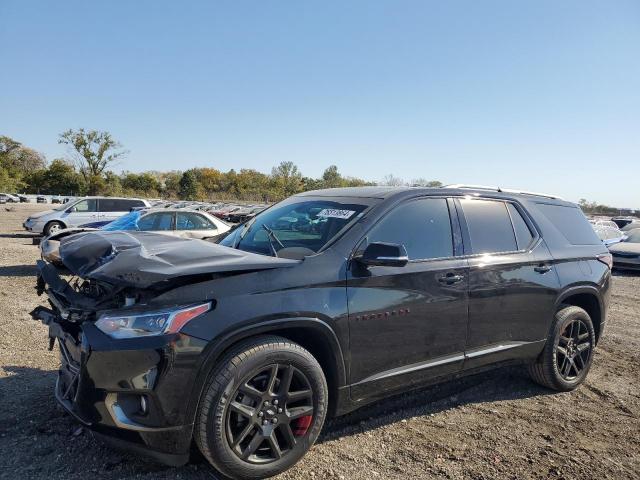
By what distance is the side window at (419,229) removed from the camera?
3430mm

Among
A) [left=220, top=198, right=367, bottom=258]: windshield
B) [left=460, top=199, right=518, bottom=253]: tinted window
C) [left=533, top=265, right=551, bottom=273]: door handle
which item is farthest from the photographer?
[left=533, top=265, right=551, bottom=273]: door handle

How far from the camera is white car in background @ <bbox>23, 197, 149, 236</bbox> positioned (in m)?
17.8

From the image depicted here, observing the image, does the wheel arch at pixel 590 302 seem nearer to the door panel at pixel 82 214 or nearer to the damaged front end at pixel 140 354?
the damaged front end at pixel 140 354

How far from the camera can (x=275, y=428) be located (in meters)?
2.83

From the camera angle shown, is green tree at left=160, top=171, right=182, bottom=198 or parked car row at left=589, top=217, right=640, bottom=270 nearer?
parked car row at left=589, top=217, right=640, bottom=270

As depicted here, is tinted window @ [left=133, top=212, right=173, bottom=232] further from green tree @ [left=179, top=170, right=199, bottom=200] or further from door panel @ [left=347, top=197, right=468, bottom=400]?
green tree @ [left=179, top=170, right=199, bottom=200]

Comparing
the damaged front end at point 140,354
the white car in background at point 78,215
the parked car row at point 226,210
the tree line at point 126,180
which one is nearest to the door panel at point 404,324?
the damaged front end at point 140,354

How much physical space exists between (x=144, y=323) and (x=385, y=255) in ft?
4.82

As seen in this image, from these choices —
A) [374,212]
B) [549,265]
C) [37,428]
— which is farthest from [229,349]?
[549,265]

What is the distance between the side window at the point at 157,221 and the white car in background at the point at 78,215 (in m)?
7.15

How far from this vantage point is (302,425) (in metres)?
2.94

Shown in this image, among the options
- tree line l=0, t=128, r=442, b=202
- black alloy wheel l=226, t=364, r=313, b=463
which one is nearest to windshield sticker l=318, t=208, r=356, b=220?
black alloy wheel l=226, t=364, r=313, b=463

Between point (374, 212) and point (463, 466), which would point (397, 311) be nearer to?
point (374, 212)

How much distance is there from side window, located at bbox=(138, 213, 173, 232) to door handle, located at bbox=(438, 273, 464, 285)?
8.87 meters
